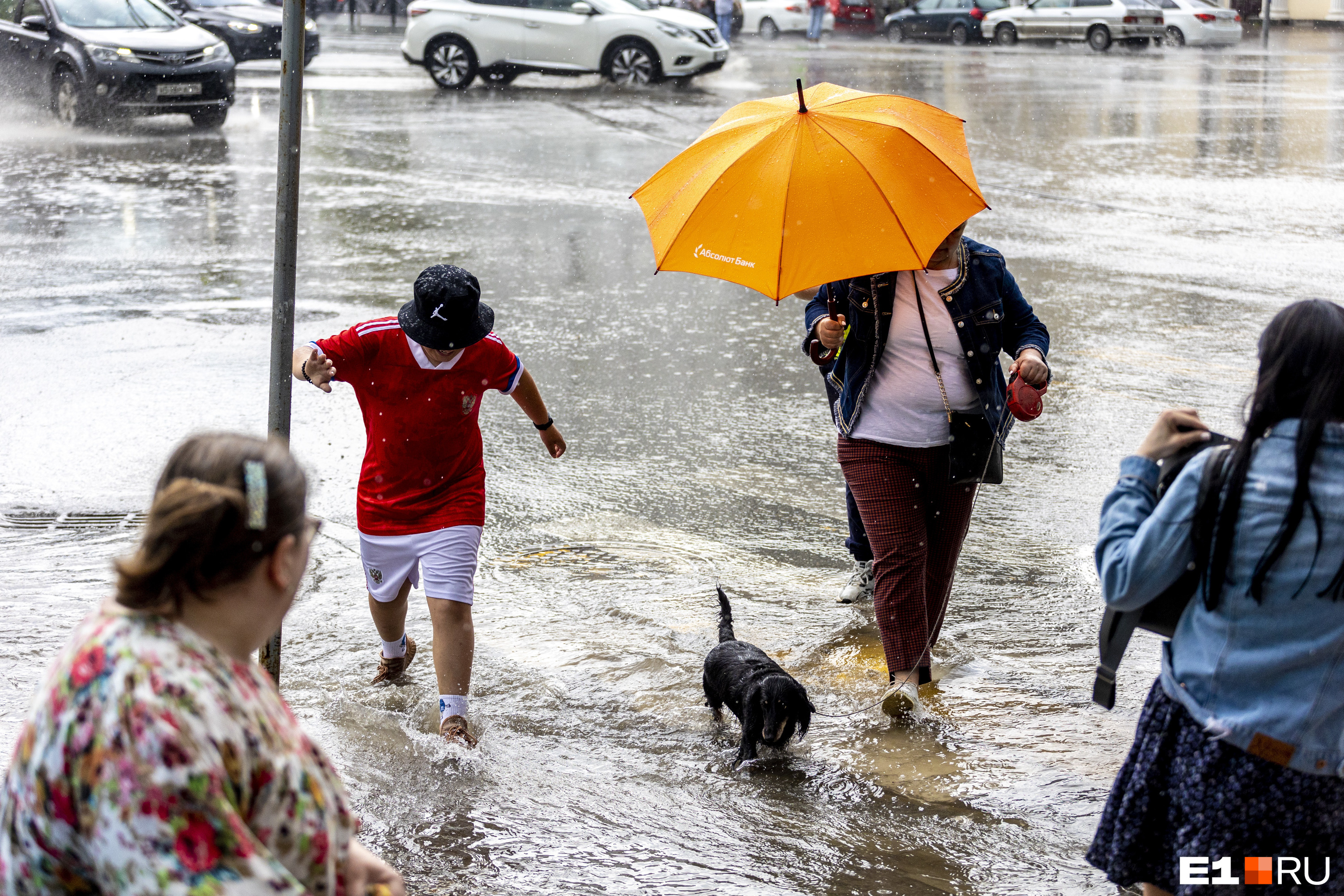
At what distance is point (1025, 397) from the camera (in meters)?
4.08

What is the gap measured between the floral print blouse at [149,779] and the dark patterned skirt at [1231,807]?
1.64 m

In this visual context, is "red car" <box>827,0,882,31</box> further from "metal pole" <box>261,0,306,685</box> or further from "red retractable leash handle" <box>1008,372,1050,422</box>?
"metal pole" <box>261,0,306,685</box>

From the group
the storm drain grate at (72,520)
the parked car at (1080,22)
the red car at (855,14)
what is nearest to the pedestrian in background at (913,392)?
the storm drain grate at (72,520)

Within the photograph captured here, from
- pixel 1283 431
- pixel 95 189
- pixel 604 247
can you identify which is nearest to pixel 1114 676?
pixel 1283 431

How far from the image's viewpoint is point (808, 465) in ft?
22.1

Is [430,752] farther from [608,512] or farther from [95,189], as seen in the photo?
[95,189]

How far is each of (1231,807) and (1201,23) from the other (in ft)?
105

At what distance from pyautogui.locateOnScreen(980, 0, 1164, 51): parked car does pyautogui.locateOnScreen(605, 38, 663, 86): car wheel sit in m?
13.7

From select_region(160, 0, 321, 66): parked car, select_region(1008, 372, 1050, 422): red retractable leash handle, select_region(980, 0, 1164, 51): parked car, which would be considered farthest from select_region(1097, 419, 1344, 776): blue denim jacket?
select_region(980, 0, 1164, 51): parked car

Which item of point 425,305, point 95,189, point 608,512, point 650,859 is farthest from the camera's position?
point 95,189

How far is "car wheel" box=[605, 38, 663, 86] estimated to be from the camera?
21484 mm

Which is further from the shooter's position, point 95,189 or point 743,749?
point 95,189

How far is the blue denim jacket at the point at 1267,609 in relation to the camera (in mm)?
2318

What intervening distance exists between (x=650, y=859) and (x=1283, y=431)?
202 cm
